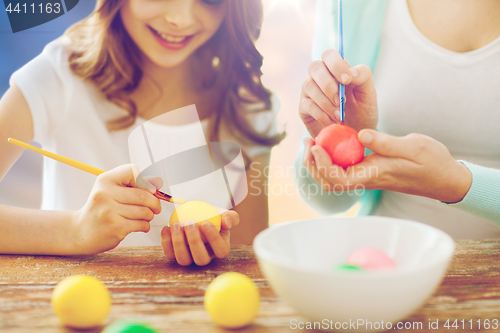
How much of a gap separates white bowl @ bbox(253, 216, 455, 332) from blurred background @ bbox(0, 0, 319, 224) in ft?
2.47

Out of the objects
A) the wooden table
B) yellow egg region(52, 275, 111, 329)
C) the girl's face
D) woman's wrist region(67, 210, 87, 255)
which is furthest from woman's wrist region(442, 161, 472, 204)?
the girl's face

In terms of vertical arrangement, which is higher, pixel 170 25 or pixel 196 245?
pixel 170 25

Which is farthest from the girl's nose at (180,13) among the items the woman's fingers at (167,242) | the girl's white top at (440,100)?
the woman's fingers at (167,242)

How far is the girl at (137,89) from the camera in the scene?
1101 millimetres

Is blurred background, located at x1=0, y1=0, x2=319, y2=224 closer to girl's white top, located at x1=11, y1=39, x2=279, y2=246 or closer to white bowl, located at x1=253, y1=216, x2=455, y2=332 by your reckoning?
girl's white top, located at x1=11, y1=39, x2=279, y2=246

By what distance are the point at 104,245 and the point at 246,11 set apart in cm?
87

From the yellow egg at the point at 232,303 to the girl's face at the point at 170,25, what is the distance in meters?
0.89

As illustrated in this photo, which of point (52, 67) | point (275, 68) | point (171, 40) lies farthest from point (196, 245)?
point (275, 68)

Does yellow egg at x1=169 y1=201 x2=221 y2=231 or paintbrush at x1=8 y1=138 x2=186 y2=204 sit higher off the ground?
paintbrush at x1=8 y1=138 x2=186 y2=204

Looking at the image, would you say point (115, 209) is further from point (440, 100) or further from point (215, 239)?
point (440, 100)

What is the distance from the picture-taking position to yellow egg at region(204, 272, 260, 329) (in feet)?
1.33

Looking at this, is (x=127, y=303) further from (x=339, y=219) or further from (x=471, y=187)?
(x=471, y=187)

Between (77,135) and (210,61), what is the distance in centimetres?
53

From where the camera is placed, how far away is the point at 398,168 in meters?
0.60
